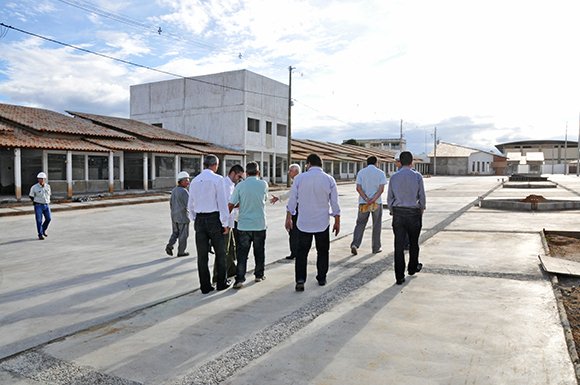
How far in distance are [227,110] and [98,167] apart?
41.9ft

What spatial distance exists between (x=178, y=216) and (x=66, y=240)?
3.86 m

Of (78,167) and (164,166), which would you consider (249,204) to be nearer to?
(78,167)

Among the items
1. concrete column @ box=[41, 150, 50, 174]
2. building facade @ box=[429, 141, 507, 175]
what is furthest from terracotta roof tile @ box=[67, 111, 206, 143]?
building facade @ box=[429, 141, 507, 175]

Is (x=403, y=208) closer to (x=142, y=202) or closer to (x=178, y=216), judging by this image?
(x=178, y=216)

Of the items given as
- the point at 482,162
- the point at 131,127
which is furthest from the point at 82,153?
the point at 482,162

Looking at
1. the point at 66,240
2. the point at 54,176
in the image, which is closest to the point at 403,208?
the point at 66,240

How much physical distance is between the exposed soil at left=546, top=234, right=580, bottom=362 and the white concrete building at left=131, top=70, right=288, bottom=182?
26.9 meters

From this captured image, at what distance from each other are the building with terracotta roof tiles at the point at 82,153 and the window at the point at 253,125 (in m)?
4.46

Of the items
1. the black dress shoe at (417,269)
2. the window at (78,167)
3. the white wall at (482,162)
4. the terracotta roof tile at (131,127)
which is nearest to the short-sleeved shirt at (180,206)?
the black dress shoe at (417,269)

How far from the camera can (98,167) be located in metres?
26.4

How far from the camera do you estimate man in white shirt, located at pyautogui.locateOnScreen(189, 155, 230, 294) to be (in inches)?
219

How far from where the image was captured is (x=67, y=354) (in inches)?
147

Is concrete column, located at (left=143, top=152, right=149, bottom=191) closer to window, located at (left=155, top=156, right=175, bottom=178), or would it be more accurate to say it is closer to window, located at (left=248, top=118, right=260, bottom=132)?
window, located at (left=155, top=156, right=175, bottom=178)

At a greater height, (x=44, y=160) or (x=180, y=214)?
(x=44, y=160)
